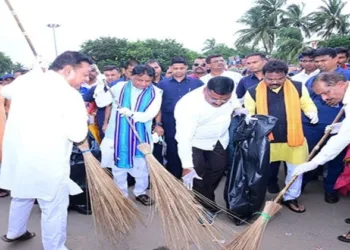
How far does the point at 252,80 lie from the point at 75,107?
2541 millimetres

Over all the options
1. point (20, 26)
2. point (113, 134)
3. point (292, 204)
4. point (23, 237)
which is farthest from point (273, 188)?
point (20, 26)

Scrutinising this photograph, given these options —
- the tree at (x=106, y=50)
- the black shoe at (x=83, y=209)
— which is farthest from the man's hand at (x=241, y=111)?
the tree at (x=106, y=50)

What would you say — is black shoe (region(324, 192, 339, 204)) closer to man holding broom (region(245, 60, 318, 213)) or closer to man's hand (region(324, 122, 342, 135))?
man holding broom (region(245, 60, 318, 213))

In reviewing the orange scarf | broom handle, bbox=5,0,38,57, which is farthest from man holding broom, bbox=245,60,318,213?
broom handle, bbox=5,0,38,57

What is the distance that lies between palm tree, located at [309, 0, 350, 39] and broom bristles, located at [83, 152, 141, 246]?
30542mm

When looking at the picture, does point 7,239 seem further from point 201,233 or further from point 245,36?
point 245,36

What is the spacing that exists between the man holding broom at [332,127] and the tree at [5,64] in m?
44.3

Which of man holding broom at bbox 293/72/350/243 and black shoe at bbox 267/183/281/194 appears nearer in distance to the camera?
man holding broom at bbox 293/72/350/243

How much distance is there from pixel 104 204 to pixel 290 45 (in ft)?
83.6

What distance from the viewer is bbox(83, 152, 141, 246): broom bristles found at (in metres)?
2.67

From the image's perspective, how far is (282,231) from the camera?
3.06 meters

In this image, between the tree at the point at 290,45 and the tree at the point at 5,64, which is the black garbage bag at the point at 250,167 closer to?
the tree at the point at 290,45

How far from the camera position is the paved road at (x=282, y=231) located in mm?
2822

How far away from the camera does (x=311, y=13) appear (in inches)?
1198
